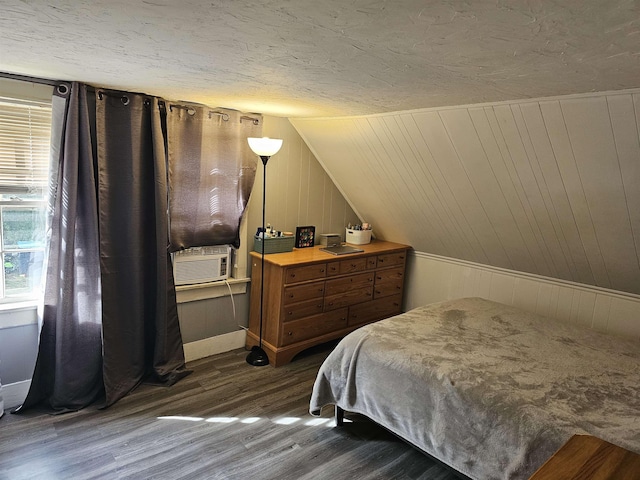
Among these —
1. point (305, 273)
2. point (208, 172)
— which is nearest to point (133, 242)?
point (208, 172)

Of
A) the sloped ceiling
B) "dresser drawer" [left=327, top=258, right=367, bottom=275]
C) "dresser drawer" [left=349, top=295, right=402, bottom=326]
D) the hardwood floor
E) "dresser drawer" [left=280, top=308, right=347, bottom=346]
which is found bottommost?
the hardwood floor

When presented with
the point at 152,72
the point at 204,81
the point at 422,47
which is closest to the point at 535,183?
the point at 422,47

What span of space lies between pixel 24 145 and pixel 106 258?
0.79 meters

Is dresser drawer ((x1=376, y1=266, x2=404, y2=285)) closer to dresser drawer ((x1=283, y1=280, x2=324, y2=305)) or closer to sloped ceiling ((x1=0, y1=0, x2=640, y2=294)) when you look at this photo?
sloped ceiling ((x1=0, y1=0, x2=640, y2=294))

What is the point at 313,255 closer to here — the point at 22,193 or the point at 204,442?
the point at 204,442

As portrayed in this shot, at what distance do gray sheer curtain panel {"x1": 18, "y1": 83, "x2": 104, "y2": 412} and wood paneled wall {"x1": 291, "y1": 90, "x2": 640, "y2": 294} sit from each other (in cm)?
170

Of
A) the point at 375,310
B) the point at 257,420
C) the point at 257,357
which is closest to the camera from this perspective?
the point at 257,420

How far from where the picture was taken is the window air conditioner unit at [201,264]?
3.25 m

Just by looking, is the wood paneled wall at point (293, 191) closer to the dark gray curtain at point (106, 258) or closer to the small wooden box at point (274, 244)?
the small wooden box at point (274, 244)

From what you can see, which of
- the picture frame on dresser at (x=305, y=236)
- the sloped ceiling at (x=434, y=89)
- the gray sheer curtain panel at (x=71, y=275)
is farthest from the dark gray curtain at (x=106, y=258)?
the picture frame on dresser at (x=305, y=236)

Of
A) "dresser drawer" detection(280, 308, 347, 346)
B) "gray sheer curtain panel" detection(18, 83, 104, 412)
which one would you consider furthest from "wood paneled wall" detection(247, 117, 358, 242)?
"gray sheer curtain panel" detection(18, 83, 104, 412)

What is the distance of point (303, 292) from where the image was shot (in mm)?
3469

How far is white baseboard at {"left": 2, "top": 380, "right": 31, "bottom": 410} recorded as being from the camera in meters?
2.69

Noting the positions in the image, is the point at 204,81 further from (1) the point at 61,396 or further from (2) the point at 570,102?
(1) the point at 61,396
